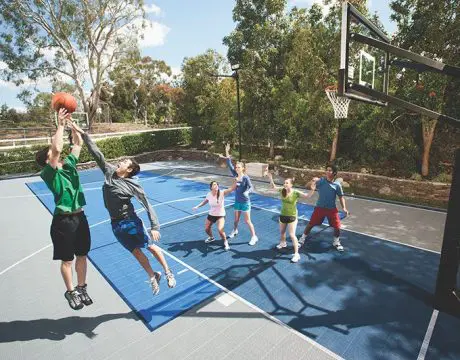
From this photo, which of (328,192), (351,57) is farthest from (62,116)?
(328,192)

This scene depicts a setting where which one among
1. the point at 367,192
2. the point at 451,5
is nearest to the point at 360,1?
the point at 451,5

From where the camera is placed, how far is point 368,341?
404 cm

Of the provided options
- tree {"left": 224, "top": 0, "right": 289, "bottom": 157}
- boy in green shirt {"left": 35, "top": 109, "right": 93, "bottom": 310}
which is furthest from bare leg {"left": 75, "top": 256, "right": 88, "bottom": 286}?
A: tree {"left": 224, "top": 0, "right": 289, "bottom": 157}

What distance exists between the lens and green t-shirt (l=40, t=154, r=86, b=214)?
3.84m

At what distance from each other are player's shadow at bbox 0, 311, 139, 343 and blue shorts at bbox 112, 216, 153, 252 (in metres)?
1.31

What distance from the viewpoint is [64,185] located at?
3934 millimetres

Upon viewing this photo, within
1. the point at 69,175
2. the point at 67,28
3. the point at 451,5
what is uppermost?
the point at 67,28

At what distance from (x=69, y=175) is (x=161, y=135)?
2134 cm

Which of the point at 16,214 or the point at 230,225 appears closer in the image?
the point at 230,225

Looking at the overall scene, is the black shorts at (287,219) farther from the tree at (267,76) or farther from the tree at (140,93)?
the tree at (140,93)

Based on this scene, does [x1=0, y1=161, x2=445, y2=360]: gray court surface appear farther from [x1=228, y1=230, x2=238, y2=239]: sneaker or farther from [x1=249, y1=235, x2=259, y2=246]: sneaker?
[x1=228, y1=230, x2=238, y2=239]: sneaker

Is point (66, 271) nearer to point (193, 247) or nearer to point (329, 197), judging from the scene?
point (193, 247)

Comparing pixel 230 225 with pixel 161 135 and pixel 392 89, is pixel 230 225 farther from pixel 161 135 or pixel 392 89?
pixel 161 135

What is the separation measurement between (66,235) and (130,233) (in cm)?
83
